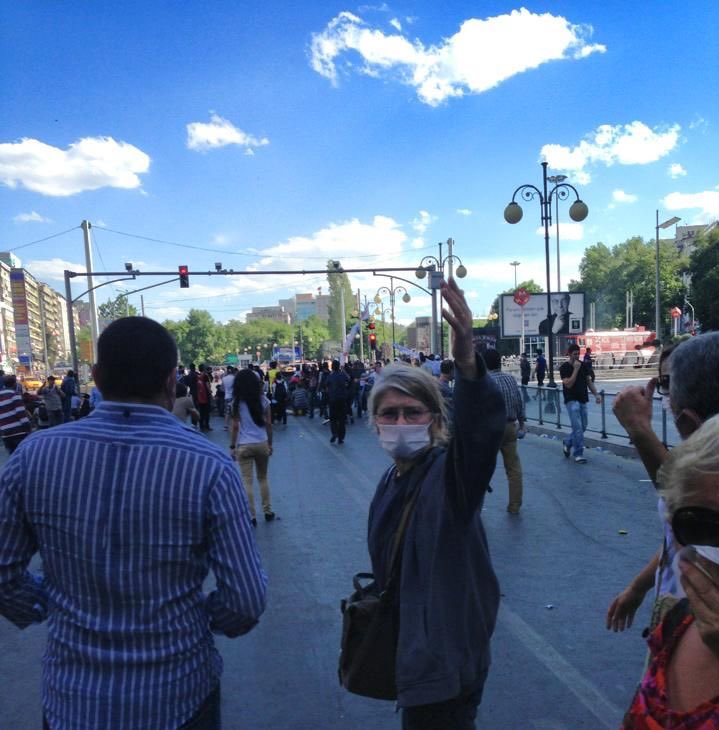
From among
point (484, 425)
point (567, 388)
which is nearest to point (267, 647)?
point (484, 425)

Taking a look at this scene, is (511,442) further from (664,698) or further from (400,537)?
(664,698)

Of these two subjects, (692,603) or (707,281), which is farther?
(707,281)

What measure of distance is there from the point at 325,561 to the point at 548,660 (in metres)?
2.39

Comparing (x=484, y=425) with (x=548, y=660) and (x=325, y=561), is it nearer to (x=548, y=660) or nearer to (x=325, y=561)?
(x=548, y=660)

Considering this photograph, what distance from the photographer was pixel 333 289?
4099 inches

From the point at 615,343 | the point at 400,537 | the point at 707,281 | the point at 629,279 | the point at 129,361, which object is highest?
the point at 629,279

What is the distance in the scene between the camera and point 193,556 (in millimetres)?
1600

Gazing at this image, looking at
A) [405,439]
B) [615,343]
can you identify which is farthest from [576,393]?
[615,343]

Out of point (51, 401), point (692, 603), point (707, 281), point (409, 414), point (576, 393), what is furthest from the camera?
point (707, 281)

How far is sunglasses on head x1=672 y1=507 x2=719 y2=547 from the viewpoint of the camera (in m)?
1.12

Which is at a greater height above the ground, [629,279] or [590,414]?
[629,279]

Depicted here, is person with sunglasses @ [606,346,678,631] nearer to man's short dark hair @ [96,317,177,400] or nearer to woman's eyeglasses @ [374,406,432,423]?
woman's eyeglasses @ [374,406,432,423]

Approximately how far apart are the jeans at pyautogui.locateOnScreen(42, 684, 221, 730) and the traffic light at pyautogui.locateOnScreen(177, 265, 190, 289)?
26.1 meters

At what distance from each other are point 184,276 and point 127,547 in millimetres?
26285
